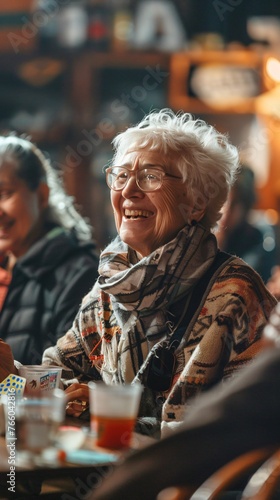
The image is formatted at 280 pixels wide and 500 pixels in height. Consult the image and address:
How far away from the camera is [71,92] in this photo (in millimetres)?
6199

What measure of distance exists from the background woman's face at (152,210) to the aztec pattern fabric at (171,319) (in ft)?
0.18

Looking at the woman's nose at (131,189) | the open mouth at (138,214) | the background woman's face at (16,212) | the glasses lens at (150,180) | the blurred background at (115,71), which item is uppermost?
the glasses lens at (150,180)

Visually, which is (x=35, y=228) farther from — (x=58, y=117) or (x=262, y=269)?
(x=58, y=117)

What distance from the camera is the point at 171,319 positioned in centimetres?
219

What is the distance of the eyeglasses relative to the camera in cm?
235

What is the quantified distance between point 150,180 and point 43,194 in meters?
0.97

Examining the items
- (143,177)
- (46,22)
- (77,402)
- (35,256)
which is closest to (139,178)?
(143,177)

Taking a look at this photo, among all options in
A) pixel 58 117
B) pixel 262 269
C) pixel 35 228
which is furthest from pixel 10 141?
pixel 58 117

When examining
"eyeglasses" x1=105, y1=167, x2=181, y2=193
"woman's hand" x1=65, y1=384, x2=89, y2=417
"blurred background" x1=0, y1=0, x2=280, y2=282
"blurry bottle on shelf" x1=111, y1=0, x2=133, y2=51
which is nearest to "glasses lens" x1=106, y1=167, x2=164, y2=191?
"eyeglasses" x1=105, y1=167, x2=181, y2=193

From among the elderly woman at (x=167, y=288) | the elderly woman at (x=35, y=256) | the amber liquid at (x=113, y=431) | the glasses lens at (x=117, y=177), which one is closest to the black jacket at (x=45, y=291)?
the elderly woman at (x=35, y=256)

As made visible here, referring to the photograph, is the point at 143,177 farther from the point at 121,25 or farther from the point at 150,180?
the point at 121,25

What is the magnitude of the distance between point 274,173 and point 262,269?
2.14m

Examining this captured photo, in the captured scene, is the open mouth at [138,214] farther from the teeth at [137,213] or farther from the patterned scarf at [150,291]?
the patterned scarf at [150,291]

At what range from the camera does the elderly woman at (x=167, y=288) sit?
81.9 inches
